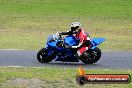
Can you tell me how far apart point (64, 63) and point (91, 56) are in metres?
0.87

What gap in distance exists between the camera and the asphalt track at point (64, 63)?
14.1 m

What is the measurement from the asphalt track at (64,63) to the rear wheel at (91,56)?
0.16 meters

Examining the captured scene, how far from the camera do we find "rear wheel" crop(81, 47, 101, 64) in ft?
47.0

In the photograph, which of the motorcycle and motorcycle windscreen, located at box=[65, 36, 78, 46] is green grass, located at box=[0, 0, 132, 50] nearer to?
the motorcycle

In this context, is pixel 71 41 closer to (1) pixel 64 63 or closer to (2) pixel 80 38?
(2) pixel 80 38

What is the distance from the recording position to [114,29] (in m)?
27.6

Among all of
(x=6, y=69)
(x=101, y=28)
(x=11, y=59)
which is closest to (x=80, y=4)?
(x=101, y=28)

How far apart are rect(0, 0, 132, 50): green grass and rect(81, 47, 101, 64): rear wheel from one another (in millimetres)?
4428

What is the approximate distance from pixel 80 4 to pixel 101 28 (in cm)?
1377

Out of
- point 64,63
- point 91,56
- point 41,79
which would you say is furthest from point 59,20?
point 41,79

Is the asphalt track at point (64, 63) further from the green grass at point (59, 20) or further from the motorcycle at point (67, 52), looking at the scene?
the green grass at point (59, 20)

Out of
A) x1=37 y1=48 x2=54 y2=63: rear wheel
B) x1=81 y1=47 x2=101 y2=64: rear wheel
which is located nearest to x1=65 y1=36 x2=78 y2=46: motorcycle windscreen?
x1=81 y1=47 x2=101 y2=64: rear wheel

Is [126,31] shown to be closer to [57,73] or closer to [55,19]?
[55,19]

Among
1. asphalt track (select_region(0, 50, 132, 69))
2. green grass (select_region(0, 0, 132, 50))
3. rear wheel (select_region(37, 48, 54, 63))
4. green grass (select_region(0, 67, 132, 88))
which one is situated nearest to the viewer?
green grass (select_region(0, 67, 132, 88))
